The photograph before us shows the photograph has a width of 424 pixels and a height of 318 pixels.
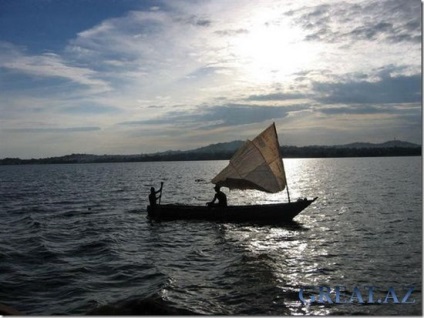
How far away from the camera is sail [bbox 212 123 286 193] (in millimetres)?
23484

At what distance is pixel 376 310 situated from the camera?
10.9m

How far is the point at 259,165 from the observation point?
23.5m

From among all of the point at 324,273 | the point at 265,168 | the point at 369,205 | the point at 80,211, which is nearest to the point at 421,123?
the point at 324,273

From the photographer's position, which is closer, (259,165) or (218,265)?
(218,265)

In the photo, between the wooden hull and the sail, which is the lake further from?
the sail


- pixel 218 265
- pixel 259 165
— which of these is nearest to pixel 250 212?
pixel 259 165

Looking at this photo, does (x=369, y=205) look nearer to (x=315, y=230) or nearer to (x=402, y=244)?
(x=315, y=230)

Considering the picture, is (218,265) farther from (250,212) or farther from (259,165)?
(250,212)

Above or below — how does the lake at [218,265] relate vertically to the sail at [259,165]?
below

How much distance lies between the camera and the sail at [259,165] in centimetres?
2348

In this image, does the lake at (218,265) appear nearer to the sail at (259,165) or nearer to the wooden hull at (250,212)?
A: the wooden hull at (250,212)

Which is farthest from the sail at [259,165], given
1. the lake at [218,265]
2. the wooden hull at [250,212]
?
the lake at [218,265]

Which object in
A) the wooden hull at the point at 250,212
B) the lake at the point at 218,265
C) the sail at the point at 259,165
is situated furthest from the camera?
the wooden hull at the point at 250,212

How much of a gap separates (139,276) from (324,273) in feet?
23.2
